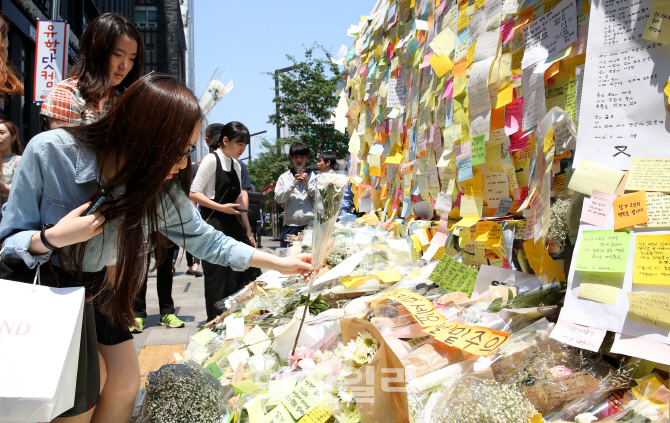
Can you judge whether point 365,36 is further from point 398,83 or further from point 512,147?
point 512,147

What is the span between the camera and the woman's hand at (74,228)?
1.27m

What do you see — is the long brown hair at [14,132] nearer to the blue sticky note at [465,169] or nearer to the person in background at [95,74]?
the person in background at [95,74]

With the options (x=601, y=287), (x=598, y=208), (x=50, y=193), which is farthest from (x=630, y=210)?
(x=50, y=193)

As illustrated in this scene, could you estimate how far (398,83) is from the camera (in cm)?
365

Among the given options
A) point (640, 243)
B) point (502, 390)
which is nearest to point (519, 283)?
point (640, 243)

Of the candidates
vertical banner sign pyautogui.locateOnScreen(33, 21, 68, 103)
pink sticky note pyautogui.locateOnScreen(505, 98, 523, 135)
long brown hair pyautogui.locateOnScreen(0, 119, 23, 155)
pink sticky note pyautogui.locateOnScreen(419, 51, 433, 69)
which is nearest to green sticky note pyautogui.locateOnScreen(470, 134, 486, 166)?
pink sticky note pyautogui.locateOnScreen(505, 98, 523, 135)

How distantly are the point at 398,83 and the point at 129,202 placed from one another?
2.73 meters

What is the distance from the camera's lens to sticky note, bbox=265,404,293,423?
1.49 metres

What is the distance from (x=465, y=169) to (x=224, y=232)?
6.65ft

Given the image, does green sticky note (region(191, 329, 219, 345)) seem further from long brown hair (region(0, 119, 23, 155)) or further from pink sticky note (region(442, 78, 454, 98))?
long brown hair (region(0, 119, 23, 155))

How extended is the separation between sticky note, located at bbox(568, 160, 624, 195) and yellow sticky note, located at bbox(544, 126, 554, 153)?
21 centimetres

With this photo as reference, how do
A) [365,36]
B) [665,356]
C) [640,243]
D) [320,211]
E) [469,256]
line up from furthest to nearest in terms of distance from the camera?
[365,36], [469,256], [320,211], [640,243], [665,356]

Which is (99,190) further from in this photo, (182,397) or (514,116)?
(514,116)

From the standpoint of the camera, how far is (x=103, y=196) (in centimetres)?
137
